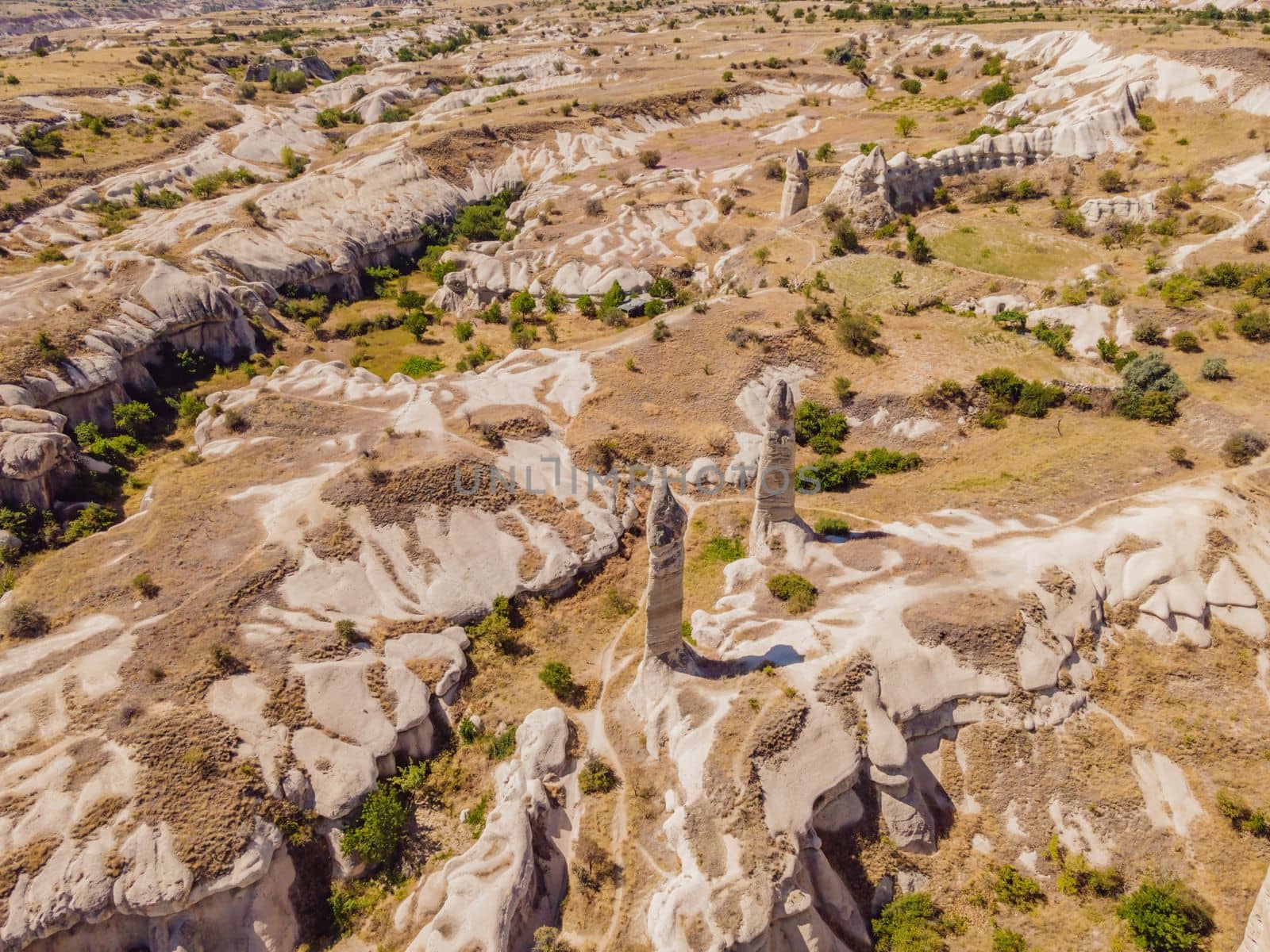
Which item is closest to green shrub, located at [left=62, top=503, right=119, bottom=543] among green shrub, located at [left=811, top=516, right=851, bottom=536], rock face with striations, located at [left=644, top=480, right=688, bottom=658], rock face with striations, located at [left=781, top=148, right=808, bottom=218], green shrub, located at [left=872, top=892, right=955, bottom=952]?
rock face with striations, located at [left=644, top=480, right=688, bottom=658]

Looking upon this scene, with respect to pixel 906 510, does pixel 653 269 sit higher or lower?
higher

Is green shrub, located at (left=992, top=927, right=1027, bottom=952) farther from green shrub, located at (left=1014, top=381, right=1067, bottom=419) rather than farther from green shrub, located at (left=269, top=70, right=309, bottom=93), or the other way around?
green shrub, located at (left=269, top=70, right=309, bottom=93)

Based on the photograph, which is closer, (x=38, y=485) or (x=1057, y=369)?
(x=38, y=485)

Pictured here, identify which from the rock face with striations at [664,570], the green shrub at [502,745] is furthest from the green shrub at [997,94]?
the green shrub at [502,745]

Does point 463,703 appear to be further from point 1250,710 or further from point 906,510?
point 1250,710

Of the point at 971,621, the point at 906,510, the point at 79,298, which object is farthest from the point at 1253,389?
the point at 79,298

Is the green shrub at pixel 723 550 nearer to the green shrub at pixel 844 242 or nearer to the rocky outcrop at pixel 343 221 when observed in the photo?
the green shrub at pixel 844 242

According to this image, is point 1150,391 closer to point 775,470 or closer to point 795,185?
point 775,470
